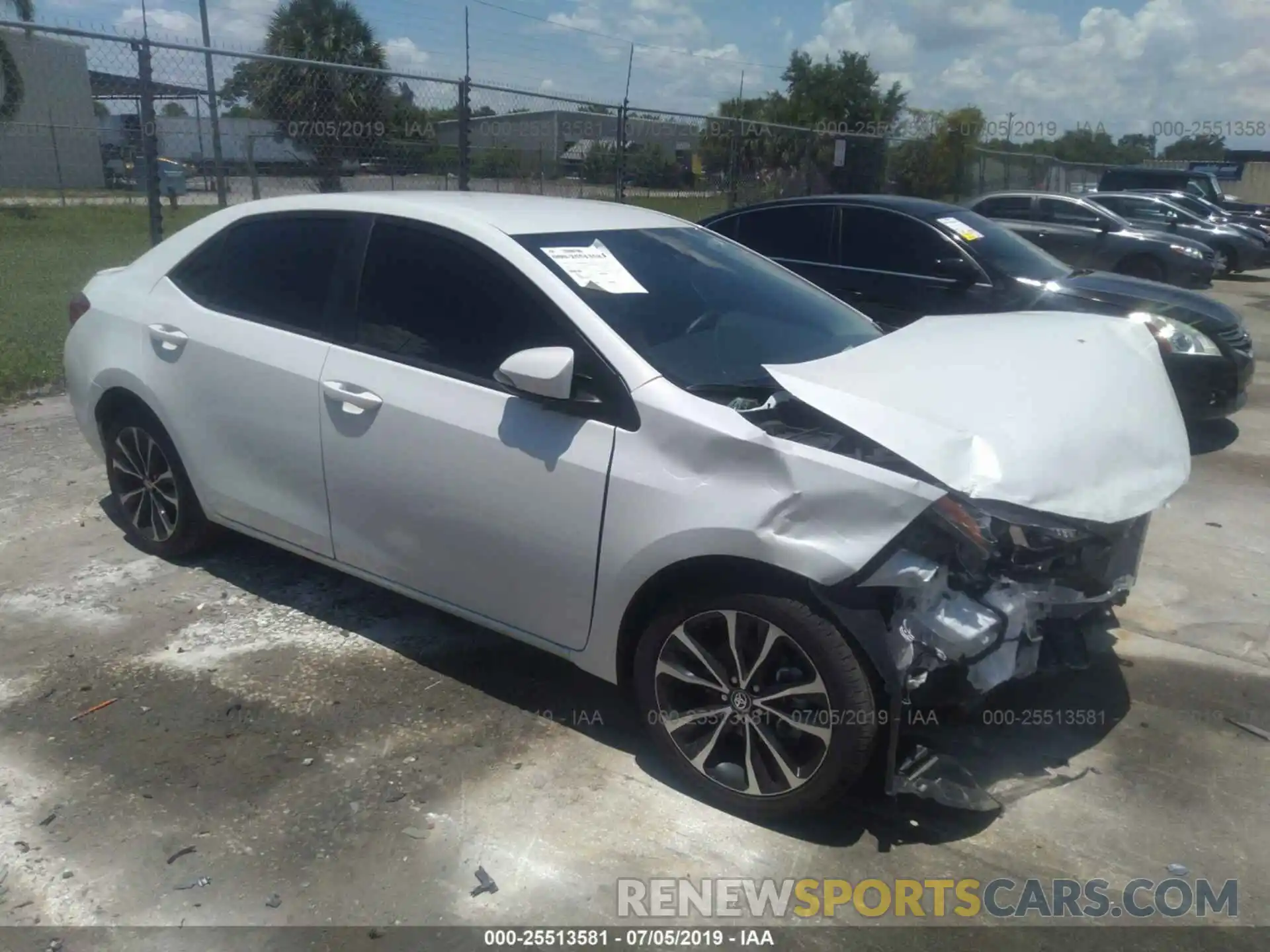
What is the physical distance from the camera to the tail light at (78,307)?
191 inches

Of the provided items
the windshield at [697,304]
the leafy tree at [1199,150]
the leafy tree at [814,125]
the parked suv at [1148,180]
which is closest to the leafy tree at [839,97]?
the leafy tree at [814,125]

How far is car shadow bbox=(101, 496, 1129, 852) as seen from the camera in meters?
3.21

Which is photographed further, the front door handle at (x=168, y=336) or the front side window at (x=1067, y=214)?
the front side window at (x=1067, y=214)

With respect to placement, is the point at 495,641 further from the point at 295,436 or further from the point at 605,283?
the point at 605,283

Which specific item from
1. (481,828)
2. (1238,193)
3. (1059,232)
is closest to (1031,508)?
(481,828)

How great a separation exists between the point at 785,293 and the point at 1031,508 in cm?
172

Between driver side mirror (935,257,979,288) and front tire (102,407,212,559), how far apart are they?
206 inches

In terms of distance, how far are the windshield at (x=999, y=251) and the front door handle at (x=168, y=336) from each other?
5371 mm

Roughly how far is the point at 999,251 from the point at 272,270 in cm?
545

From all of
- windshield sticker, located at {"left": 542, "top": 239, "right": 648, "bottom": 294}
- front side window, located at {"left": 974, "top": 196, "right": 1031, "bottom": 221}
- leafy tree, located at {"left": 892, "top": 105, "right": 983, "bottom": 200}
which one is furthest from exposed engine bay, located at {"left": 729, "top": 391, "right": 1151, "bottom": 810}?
leafy tree, located at {"left": 892, "top": 105, "right": 983, "bottom": 200}

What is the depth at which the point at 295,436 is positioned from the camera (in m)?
3.97

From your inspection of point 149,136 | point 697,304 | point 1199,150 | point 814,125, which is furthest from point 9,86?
point 1199,150

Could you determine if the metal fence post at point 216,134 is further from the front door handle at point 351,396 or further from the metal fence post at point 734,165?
the metal fence post at point 734,165

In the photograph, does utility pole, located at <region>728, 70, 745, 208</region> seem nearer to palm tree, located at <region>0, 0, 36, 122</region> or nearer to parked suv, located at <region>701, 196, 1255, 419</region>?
parked suv, located at <region>701, 196, 1255, 419</region>
